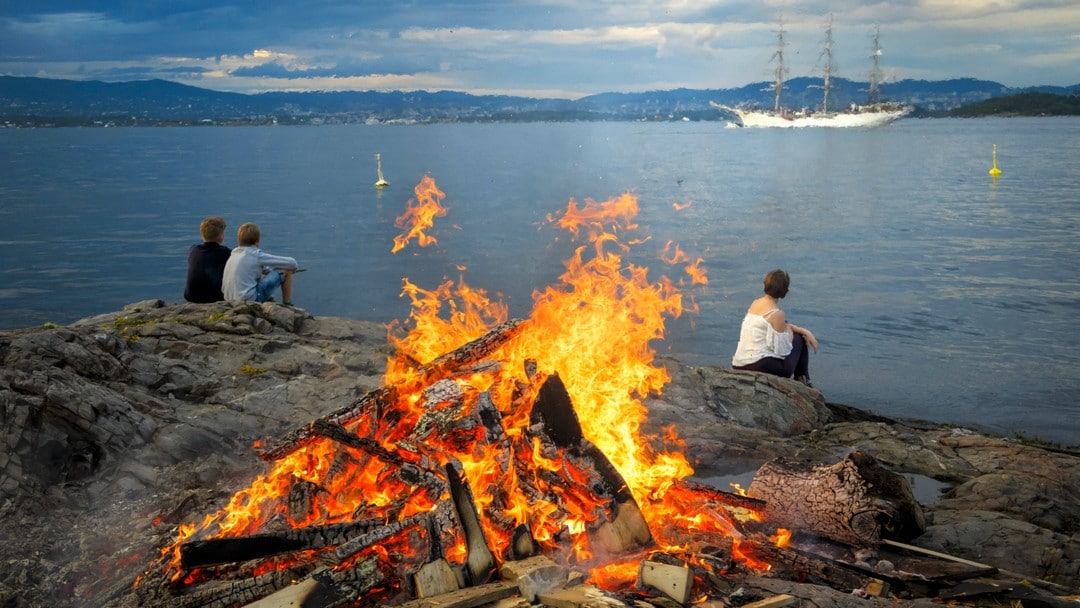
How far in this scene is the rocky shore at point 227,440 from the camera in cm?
720

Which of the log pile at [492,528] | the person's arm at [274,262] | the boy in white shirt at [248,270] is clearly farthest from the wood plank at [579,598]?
the person's arm at [274,262]

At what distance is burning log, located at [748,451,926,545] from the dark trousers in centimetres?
421

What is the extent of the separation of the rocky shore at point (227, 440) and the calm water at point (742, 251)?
394 cm

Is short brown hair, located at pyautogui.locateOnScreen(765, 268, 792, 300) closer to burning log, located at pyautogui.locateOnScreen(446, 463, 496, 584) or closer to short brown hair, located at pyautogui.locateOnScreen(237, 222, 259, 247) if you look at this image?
burning log, located at pyautogui.locateOnScreen(446, 463, 496, 584)

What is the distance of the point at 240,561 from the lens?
20.9 feet

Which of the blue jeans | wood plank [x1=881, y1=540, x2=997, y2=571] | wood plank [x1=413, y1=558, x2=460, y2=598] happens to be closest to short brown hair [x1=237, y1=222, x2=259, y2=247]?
the blue jeans

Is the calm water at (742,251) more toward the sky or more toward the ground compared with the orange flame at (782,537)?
more toward the ground

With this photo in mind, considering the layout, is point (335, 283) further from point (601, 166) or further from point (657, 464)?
point (601, 166)

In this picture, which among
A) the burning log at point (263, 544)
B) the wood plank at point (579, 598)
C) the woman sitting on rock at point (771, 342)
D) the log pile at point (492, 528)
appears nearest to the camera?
the wood plank at point (579, 598)

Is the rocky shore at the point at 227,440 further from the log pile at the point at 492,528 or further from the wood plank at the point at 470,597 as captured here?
the wood plank at the point at 470,597

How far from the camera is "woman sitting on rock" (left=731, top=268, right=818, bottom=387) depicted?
1170cm

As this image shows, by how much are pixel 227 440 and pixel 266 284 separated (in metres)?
4.73

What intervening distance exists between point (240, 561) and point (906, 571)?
16.9ft

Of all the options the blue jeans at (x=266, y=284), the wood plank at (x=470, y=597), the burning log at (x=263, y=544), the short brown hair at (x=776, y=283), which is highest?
the short brown hair at (x=776, y=283)
